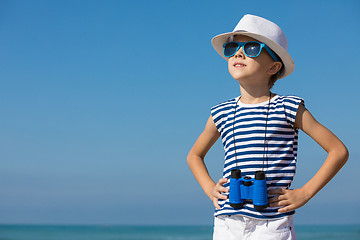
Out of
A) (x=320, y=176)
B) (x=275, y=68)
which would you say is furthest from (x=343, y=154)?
(x=275, y=68)

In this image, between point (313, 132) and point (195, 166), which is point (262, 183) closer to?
point (313, 132)

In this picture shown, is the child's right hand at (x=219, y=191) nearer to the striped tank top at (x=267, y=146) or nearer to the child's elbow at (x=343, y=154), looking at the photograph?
the striped tank top at (x=267, y=146)

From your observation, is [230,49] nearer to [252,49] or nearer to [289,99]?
[252,49]

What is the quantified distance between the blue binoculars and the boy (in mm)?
46

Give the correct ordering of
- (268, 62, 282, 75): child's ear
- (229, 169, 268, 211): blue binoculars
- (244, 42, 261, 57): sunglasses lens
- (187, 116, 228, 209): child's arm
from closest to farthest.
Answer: (229, 169, 268, 211): blue binoculars, (244, 42, 261, 57): sunglasses lens, (268, 62, 282, 75): child's ear, (187, 116, 228, 209): child's arm

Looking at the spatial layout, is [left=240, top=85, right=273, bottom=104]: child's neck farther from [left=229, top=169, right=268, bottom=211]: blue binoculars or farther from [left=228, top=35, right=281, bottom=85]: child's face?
[left=229, top=169, right=268, bottom=211]: blue binoculars

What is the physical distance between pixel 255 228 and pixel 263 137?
0.61 m

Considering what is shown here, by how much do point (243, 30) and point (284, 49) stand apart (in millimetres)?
327

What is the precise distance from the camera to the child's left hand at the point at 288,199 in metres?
3.27

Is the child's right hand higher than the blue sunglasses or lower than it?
lower

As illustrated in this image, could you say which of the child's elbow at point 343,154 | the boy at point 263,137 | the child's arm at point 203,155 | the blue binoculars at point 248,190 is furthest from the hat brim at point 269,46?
the blue binoculars at point 248,190

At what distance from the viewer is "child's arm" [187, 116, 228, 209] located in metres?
3.76

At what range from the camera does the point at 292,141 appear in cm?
344

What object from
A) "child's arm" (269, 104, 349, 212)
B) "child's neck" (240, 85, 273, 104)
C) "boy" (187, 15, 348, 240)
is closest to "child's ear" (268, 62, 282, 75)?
"boy" (187, 15, 348, 240)
